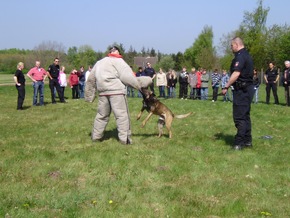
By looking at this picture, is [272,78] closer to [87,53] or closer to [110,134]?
[110,134]

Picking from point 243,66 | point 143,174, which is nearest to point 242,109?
point 243,66

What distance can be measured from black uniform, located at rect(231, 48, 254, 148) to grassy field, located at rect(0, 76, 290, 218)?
1.45 ft

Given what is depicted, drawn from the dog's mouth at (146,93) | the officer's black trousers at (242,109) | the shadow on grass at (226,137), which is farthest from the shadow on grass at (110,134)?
the officer's black trousers at (242,109)

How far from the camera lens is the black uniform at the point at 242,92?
24.6 ft

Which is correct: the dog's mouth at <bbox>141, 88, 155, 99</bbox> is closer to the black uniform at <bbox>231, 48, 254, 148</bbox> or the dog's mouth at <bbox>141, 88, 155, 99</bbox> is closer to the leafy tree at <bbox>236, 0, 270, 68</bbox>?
the black uniform at <bbox>231, 48, 254, 148</bbox>

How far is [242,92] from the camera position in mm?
7633

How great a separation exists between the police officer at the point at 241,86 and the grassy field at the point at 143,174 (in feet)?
1.45

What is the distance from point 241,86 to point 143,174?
2994 mm

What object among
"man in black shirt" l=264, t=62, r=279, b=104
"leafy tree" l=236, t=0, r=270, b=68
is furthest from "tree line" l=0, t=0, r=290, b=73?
"man in black shirt" l=264, t=62, r=279, b=104

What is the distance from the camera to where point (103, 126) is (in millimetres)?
8203

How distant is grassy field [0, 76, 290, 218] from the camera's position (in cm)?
466

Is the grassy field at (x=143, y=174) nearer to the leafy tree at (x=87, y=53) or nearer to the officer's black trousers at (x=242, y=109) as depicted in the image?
the officer's black trousers at (x=242, y=109)

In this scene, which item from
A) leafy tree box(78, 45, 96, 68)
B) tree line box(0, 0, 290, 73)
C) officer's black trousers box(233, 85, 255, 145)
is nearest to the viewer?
officer's black trousers box(233, 85, 255, 145)

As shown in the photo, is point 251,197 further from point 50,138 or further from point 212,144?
point 50,138
